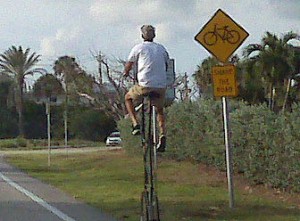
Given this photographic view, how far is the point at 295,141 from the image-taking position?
14.6 m

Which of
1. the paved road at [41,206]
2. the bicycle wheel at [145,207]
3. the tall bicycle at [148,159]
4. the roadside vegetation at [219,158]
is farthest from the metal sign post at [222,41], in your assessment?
the bicycle wheel at [145,207]

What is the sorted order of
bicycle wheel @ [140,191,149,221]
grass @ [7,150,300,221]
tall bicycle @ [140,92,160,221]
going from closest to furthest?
tall bicycle @ [140,92,160,221]
bicycle wheel @ [140,191,149,221]
grass @ [7,150,300,221]

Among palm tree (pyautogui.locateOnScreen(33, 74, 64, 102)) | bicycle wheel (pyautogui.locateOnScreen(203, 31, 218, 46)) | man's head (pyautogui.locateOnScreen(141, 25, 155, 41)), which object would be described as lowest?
man's head (pyautogui.locateOnScreen(141, 25, 155, 41))

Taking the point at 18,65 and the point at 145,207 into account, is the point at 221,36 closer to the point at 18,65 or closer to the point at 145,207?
Result: the point at 145,207

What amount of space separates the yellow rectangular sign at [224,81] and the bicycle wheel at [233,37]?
438 millimetres

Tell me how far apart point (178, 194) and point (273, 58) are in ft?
74.0

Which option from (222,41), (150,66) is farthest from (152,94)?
(222,41)

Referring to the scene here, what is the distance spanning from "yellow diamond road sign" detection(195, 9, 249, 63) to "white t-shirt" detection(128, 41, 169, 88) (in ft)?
12.0

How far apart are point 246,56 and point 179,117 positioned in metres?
14.3

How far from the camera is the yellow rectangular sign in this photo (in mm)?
13219

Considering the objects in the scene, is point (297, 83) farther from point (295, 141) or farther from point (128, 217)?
point (128, 217)

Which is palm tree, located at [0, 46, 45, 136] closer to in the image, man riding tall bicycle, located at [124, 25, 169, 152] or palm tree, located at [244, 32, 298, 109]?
palm tree, located at [244, 32, 298, 109]

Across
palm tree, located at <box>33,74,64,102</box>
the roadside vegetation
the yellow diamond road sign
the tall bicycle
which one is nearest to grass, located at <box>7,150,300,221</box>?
the roadside vegetation

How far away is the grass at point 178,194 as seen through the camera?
12.9 meters
